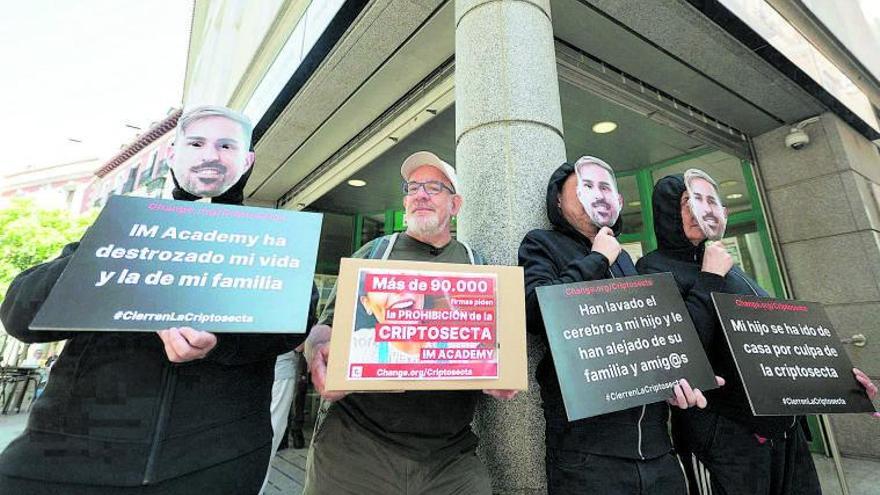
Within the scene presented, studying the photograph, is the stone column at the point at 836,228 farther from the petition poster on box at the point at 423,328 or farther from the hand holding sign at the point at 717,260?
the petition poster on box at the point at 423,328

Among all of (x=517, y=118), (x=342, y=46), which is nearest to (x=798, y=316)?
(x=517, y=118)

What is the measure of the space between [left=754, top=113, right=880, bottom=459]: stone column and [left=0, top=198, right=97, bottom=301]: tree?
22.1 metres

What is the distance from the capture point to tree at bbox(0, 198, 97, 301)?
52.5 feet

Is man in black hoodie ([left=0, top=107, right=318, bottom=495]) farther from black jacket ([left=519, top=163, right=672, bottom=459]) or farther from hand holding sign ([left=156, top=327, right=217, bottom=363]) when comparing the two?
black jacket ([left=519, top=163, right=672, bottom=459])

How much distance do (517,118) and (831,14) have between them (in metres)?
6.69

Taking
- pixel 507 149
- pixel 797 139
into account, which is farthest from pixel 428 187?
pixel 797 139

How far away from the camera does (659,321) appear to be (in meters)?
1.51

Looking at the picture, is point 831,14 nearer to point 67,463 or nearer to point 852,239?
point 852,239

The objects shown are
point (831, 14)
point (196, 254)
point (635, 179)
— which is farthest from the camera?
point (635, 179)

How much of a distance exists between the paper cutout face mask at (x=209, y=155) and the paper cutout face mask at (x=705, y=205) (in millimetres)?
2176

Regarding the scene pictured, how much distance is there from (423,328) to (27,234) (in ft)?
78.0

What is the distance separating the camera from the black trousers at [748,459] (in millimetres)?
1634

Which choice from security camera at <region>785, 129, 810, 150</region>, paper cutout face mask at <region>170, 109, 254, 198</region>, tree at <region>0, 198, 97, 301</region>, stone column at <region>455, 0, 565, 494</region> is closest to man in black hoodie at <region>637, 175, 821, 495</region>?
stone column at <region>455, 0, 565, 494</region>

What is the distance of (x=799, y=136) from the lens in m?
4.72
